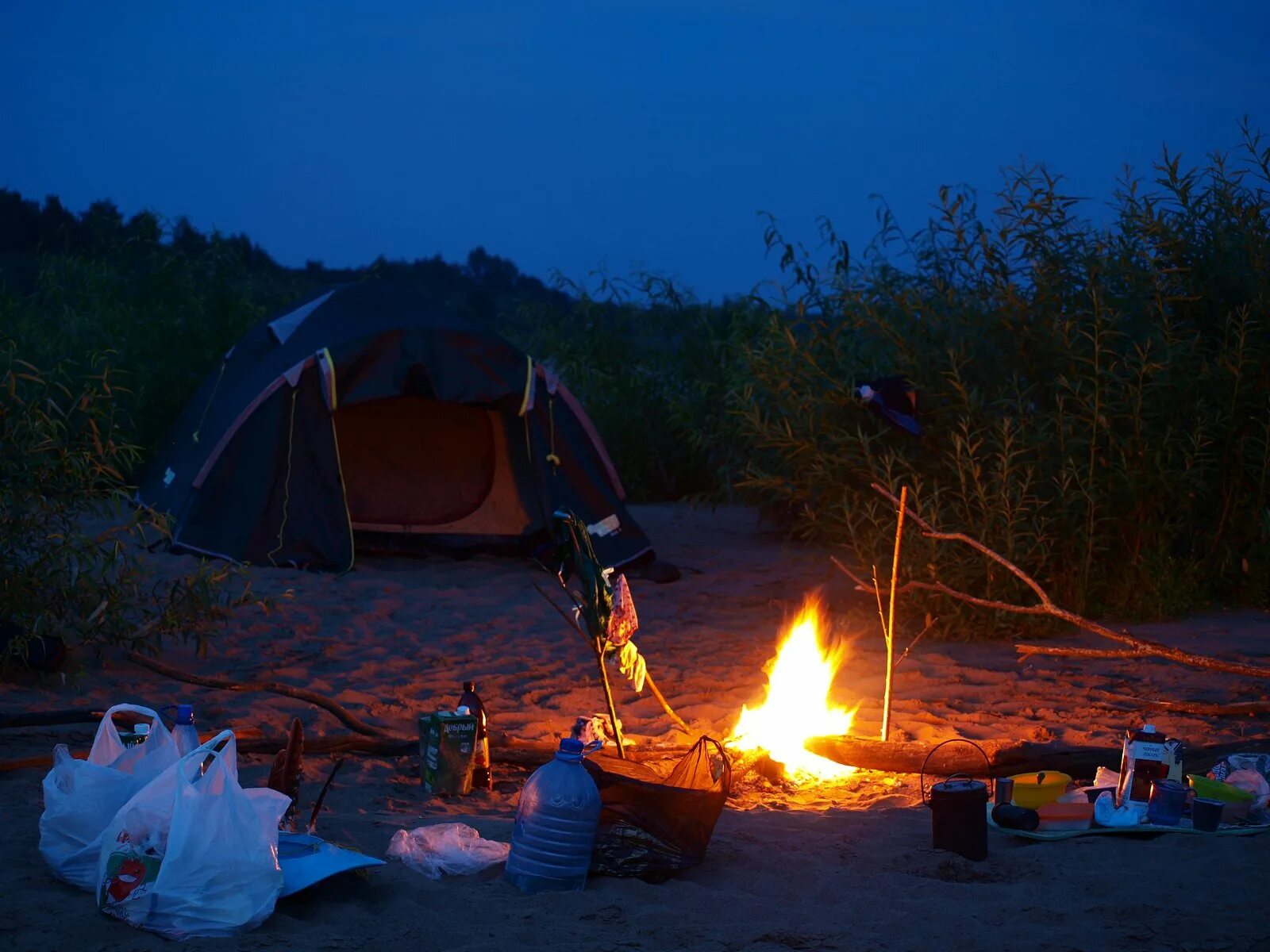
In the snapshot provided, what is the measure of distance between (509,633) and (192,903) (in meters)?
3.99

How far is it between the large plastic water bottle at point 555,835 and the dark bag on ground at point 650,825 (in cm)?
8

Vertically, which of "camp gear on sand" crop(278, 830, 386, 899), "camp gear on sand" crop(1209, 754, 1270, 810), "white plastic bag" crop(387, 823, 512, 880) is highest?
"camp gear on sand" crop(1209, 754, 1270, 810)

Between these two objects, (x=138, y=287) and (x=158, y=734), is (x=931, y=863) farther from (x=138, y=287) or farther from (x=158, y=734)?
(x=138, y=287)

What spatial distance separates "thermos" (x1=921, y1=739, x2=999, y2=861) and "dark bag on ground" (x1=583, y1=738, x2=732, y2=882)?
0.63m

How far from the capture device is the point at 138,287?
12703 millimetres

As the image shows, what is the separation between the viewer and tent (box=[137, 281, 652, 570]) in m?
7.91

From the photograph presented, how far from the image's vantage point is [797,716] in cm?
458

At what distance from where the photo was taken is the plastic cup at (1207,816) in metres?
3.42

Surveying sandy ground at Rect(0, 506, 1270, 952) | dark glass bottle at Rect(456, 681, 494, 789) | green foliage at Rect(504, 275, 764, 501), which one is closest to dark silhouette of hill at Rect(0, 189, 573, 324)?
green foliage at Rect(504, 275, 764, 501)

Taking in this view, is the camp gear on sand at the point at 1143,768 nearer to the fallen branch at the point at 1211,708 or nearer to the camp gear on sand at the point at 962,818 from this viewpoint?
the camp gear on sand at the point at 962,818

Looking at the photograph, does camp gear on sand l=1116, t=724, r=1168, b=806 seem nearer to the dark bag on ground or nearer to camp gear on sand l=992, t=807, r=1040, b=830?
camp gear on sand l=992, t=807, r=1040, b=830

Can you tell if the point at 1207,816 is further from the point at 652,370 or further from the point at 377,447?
the point at 652,370

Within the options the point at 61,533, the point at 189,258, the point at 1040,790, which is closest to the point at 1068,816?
the point at 1040,790

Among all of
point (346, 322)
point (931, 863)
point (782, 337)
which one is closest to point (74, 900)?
point (931, 863)
